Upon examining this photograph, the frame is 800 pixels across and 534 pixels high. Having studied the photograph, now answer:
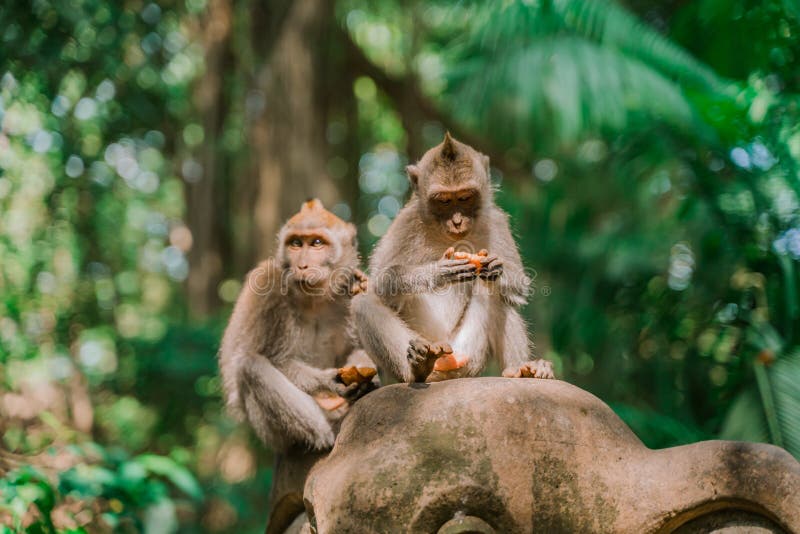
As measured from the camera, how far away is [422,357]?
466cm

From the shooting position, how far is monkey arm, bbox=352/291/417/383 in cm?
506

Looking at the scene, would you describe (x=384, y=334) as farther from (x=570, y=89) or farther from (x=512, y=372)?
(x=570, y=89)

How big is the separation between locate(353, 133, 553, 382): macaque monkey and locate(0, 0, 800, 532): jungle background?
2423 mm

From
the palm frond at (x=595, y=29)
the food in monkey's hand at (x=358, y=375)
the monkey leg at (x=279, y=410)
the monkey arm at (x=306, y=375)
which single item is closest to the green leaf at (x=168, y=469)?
the monkey leg at (x=279, y=410)

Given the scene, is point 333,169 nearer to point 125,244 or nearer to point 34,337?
point 125,244

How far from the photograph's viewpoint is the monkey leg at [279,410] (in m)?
5.54

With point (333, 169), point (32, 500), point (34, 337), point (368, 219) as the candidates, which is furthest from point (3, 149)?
point (368, 219)

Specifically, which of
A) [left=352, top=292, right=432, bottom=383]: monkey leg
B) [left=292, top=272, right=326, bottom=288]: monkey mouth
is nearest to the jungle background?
[left=292, top=272, right=326, bottom=288]: monkey mouth

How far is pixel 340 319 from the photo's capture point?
648 centimetres

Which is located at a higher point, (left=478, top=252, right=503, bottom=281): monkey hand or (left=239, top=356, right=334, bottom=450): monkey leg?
(left=478, top=252, right=503, bottom=281): monkey hand

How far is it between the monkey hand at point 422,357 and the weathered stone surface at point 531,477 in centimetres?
42

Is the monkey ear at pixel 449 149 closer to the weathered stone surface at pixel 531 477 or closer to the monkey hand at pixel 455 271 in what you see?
the monkey hand at pixel 455 271

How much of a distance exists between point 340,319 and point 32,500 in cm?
246

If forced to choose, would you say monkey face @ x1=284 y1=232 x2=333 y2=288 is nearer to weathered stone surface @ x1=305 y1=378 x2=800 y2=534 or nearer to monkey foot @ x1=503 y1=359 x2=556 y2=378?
monkey foot @ x1=503 y1=359 x2=556 y2=378
